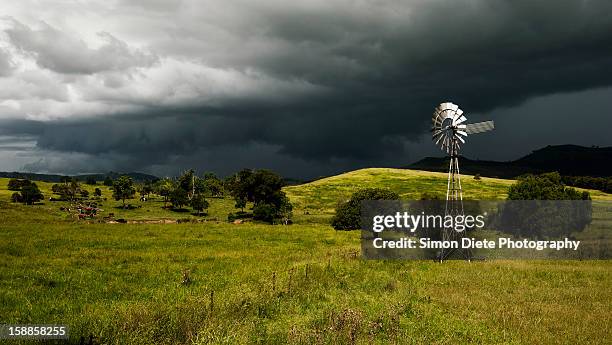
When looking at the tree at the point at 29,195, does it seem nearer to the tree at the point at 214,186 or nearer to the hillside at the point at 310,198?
the hillside at the point at 310,198

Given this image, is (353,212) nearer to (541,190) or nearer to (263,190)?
(541,190)

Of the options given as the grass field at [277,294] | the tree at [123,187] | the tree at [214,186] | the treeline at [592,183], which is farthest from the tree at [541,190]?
the treeline at [592,183]

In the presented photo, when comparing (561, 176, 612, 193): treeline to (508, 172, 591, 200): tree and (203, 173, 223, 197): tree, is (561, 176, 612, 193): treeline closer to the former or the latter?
(508, 172, 591, 200): tree

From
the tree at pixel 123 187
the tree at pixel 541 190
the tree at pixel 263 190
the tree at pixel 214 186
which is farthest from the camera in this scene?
the tree at pixel 214 186

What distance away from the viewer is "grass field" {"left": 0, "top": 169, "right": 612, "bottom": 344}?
16.9 metres

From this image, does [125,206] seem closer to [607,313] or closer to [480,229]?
[480,229]

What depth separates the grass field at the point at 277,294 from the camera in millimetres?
16891

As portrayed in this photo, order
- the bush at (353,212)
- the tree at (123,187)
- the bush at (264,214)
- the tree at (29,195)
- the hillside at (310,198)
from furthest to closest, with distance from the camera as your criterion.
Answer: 1. the tree at (123,187)
2. the tree at (29,195)
3. the hillside at (310,198)
4. the bush at (264,214)
5. the bush at (353,212)

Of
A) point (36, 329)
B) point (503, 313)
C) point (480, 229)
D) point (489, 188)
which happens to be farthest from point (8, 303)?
point (489, 188)

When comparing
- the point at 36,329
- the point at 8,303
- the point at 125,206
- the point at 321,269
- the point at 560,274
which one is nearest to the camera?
the point at 36,329

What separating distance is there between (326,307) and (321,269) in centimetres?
922

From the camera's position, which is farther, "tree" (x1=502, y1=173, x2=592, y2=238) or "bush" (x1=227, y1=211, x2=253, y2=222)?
"bush" (x1=227, y1=211, x2=253, y2=222)

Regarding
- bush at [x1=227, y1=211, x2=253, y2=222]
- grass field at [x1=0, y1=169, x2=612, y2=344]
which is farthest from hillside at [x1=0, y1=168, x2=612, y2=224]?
grass field at [x1=0, y1=169, x2=612, y2=344]

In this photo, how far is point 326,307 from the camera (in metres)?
21.4
